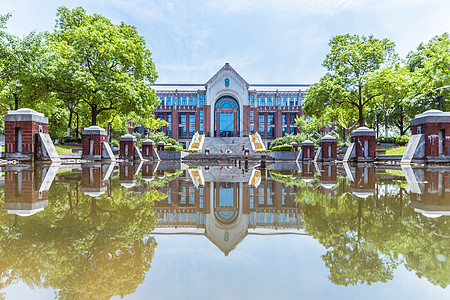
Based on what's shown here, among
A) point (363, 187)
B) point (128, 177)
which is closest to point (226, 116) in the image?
point (128, 177)

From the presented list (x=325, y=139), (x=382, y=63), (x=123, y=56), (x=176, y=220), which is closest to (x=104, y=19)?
(x=123, y=56)

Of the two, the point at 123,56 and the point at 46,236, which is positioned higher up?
the point at 123,56

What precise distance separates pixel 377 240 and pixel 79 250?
2080 mm

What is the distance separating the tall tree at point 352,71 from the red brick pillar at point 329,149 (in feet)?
16.2

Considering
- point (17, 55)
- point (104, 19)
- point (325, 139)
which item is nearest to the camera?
point (17, 55)

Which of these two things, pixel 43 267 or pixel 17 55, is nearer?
pixel 43 267

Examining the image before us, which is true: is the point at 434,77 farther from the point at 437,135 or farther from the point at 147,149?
the point at 147,149

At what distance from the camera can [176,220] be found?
275cm

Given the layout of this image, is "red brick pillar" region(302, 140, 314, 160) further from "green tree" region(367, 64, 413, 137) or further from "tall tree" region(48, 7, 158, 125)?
"tall tree" region(48, 7, 158, 125)

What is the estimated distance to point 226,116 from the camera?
57.4 m

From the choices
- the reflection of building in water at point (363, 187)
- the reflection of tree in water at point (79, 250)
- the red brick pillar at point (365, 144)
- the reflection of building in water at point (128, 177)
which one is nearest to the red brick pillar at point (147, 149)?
the reflection of building in water at point (128, 177)

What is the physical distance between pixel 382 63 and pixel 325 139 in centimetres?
1022

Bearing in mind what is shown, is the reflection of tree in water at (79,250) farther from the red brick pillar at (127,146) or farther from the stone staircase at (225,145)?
the stone staircase at (225,145)

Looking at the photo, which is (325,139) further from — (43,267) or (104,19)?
(104,19)
